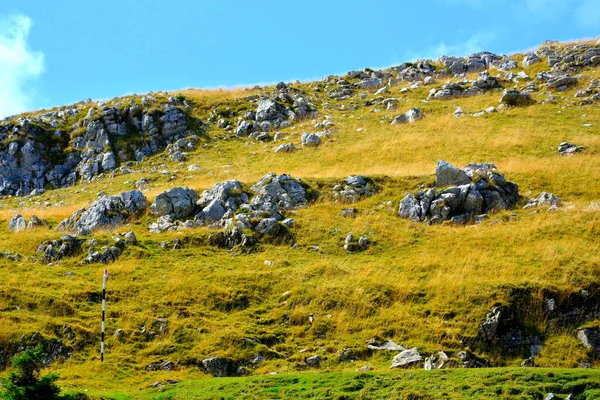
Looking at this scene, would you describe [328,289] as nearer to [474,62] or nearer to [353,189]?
[353,189]

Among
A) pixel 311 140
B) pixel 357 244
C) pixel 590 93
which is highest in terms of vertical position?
pixel 590 93

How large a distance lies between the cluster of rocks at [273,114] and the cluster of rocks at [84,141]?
654 cm

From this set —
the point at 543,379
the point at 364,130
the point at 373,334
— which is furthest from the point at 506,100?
the point at 543,379

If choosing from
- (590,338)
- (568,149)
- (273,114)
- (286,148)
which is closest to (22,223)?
(286,148)

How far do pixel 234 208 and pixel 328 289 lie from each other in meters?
11.0

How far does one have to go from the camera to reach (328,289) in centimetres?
2453

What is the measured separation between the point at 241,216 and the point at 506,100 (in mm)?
34542

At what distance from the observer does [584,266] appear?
2364 cm

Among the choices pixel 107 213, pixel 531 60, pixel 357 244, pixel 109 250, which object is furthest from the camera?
pixel 531 60

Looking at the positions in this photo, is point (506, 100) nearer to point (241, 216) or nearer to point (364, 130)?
point (364, 130)

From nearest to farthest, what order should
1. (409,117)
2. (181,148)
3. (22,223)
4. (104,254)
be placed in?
(104,254) → (22,223) → (409,117) → (181,148)

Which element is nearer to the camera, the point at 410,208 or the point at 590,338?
the point at 590,338

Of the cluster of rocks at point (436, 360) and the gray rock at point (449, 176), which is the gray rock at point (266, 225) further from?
the cluster of rocks at point (436, 360)

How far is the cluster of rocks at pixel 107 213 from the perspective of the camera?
3338 centimetres
